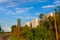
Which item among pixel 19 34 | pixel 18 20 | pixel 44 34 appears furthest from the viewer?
pixel 19 34

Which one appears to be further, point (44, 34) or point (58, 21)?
point (58, 21)

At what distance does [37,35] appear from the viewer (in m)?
40.8

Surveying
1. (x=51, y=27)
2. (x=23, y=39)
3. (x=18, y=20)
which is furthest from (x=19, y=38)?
(x=51, y=27)

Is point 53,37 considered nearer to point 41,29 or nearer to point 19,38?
point 41,29

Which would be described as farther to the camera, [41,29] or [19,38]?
[19,38]

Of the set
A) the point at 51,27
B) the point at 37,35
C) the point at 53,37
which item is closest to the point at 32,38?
the point at 37,35

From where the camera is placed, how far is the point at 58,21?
46469 millimetres

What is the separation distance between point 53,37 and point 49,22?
7928 mm

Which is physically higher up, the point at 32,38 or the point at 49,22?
the point at 49,22

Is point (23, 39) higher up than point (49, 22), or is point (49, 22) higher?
point (49, 22)

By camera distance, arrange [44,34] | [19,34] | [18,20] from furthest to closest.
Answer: [19,34] → [18,20] → [44,34]

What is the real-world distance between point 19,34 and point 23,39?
98.4 inches

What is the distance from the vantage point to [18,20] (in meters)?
46.4

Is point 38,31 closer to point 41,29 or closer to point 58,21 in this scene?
point 41,29
